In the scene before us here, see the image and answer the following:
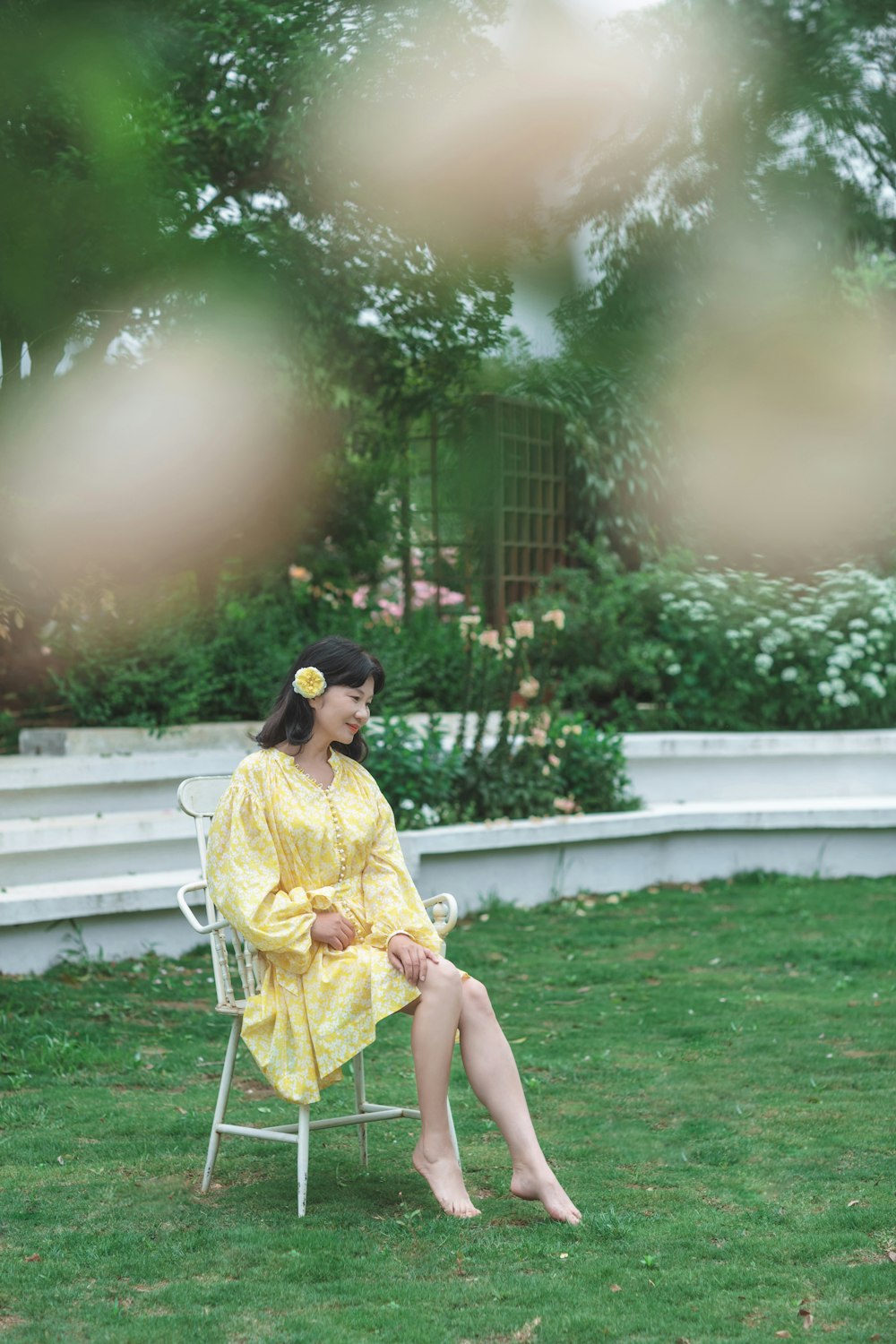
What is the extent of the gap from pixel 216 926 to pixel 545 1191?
2.76 ft

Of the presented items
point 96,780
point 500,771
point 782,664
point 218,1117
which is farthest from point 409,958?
point 782,664

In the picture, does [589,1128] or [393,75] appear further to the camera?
[589,1128]

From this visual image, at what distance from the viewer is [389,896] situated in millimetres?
3076

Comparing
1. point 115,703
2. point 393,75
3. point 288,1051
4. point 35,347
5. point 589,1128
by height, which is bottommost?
point 589,1128

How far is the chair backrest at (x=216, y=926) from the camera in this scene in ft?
9.87

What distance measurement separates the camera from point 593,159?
73 centimetres

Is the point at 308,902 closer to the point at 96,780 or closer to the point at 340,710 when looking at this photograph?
the point at 340,710

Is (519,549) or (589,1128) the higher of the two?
(519,549)

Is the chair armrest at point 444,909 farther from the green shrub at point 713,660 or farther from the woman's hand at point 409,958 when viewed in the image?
the green shrub at point 713,660

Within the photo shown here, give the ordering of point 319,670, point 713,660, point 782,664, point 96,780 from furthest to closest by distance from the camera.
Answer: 1. point 782,664
2. point 713,660
3. point 96,780
4. point 319,670

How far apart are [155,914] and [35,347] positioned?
180 inches

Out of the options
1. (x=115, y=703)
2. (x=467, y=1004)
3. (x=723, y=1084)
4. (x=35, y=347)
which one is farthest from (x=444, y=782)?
(x=35, y=347)

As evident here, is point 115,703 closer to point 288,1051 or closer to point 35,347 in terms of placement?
point 288,1051

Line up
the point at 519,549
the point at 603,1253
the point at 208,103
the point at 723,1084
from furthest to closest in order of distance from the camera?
1. the point at 723,1084
2. the point at 603,1253
3. the point at 519,549
4. the point at 208,103
